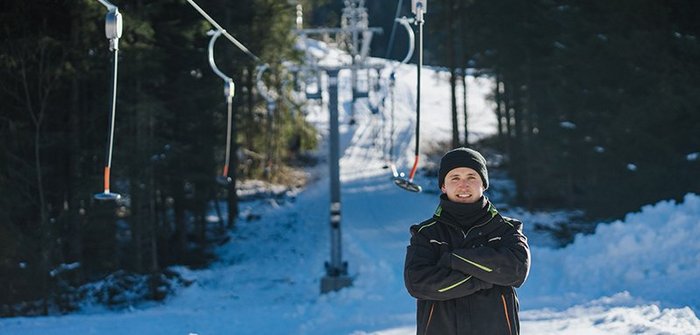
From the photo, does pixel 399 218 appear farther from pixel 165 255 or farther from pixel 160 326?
pixel 160 326

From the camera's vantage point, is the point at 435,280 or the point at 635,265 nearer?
the point at 435,280

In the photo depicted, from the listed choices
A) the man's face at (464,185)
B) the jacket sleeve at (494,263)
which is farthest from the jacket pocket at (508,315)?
the man's face at (464,185)

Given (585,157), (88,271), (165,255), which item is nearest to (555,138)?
(585,157)

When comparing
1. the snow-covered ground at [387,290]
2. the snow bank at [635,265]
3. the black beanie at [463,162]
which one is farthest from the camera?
the snow bank at [635,265]

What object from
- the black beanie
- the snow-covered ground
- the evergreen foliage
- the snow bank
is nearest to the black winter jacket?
the black beanie

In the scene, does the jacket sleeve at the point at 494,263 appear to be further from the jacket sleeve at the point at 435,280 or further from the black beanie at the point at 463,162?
the black beanie at the point at 463,162

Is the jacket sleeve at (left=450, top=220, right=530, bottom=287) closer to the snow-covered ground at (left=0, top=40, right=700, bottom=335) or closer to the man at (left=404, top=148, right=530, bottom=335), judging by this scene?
the man at (left=404, top=148, right=530, bottom=335)

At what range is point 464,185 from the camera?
13.2 feet

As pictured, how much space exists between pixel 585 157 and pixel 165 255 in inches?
449

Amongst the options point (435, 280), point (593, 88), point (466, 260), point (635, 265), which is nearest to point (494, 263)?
point (466, 260)

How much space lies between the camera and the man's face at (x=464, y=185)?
4016 mm

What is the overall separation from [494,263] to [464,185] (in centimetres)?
37

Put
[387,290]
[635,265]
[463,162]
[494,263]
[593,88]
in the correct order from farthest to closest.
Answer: [593,88] → [387,290] → [635,265] → [463,162] → [494,263]

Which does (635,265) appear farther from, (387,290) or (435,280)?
(435,280)
